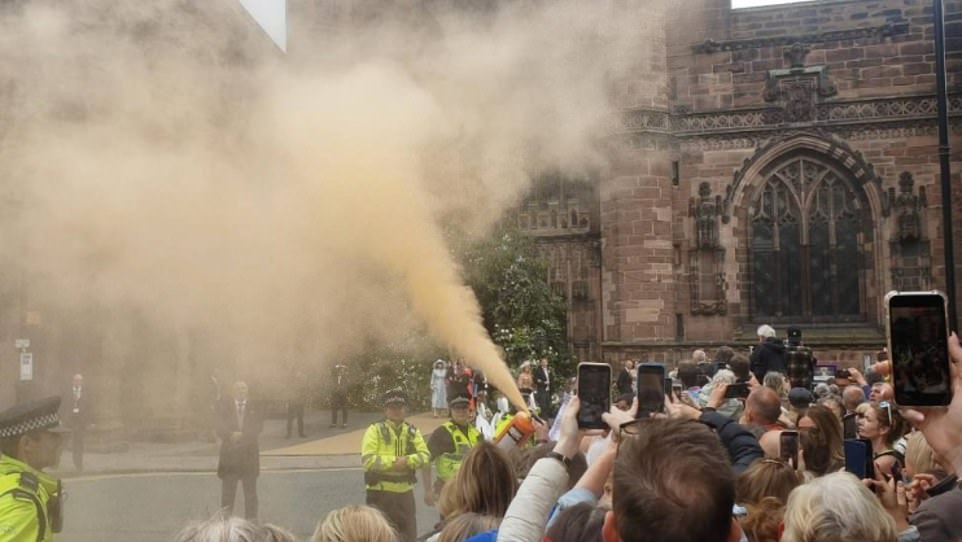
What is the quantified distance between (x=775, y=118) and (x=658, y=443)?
2440cm

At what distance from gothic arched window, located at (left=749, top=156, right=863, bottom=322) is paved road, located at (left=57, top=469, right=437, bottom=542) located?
46.4 feet

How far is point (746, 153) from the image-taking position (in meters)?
25.2

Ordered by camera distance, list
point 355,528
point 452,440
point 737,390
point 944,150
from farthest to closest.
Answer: point 944,150 → point 452,440 → point 737,390 → point 355,528

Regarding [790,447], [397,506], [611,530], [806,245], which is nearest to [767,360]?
[397,506]

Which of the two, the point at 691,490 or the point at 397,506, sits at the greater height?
the point at 691,490

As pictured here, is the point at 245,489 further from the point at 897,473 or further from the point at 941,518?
the point at 941,518

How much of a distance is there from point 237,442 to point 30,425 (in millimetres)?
6355

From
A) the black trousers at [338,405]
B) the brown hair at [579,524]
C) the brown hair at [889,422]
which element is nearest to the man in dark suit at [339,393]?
the black trousers at [338,405]

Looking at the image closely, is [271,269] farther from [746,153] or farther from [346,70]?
[746,153]

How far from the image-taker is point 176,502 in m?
12.5

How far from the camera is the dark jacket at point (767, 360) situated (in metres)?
12.5

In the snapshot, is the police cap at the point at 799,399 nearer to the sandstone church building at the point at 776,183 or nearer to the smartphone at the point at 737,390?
the smartphone at the point at 737,390

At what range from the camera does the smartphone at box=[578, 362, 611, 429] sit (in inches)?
133

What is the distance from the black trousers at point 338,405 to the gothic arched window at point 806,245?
37.0 feet
